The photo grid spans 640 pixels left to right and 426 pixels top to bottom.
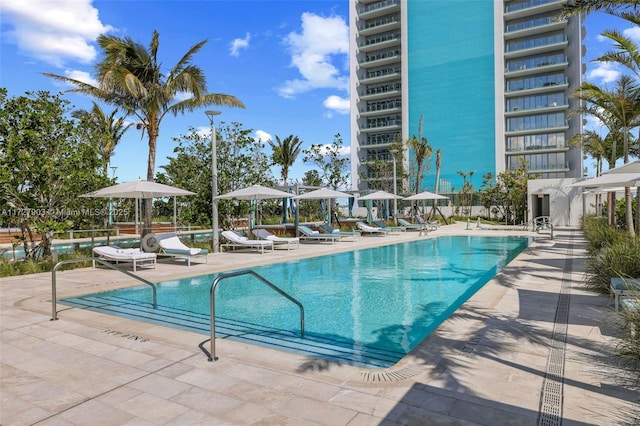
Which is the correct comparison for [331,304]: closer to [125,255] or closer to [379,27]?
[125,255]

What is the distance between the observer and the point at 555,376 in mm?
3561

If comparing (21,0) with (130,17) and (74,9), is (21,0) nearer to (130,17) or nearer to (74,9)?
(74,9)

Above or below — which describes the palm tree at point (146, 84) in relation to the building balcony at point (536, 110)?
below

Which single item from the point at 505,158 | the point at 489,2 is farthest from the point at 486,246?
the point at 489,2

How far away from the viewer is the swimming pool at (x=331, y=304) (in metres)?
5.43

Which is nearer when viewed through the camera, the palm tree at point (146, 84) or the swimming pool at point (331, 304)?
the swimming pool at point (331, 304)

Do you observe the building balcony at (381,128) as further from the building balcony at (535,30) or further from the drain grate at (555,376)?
the drain grate at (555,376)

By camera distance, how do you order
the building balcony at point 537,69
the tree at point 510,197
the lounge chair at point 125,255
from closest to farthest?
the lounge chair at point 125,255 → the tree at point 510,197 → the building balcony at point 537,69

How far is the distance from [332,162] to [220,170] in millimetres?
27528

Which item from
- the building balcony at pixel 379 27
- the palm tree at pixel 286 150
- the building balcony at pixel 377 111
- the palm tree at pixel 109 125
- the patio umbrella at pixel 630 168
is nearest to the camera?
the patio umbrella at pixel 630 168

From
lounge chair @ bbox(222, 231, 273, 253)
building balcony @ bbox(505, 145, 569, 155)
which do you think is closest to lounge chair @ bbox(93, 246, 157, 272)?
lounge chair @ bbox(222, 231, 273, 253)

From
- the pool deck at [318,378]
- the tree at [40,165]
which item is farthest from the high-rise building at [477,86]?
the pool deck at [318,378]

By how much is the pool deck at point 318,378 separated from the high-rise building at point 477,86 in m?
38.9

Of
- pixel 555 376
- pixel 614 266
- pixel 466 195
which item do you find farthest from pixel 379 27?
pixel 555 376
